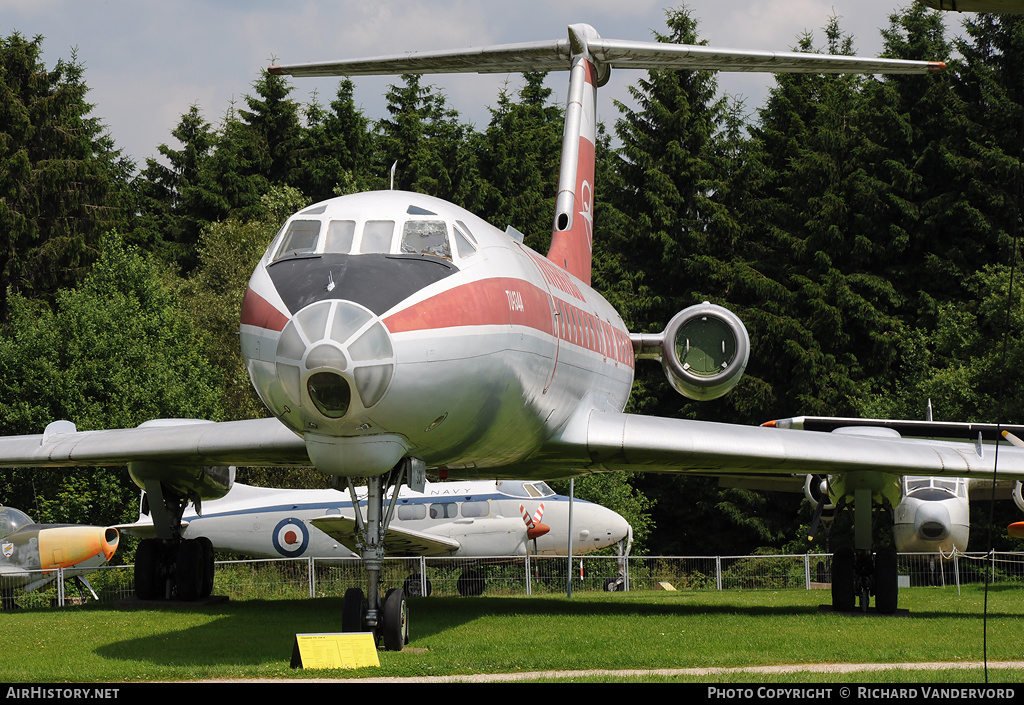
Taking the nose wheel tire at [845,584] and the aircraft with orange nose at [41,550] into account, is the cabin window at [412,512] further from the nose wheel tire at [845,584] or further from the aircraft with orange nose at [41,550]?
the nose wheel tire at [845,584]

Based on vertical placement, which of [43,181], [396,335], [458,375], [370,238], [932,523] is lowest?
[932,523]

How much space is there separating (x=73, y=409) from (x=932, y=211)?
91.0ft

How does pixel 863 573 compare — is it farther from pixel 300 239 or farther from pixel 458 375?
pixel 300 239

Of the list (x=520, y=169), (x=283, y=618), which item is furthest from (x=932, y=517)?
(x=520, y=169)

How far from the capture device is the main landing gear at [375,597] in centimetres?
986

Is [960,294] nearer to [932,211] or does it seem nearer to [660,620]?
[932,211]

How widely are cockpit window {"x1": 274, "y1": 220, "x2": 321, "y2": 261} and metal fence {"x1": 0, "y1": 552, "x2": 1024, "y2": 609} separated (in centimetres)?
1288

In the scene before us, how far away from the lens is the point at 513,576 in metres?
25.5

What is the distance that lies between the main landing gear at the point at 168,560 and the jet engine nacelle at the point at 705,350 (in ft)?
24.0

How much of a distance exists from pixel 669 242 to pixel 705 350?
26765 millimetres

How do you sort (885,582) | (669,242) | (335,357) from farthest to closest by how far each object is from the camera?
1. (669,242)
2. (885,582)
3. (335,357)

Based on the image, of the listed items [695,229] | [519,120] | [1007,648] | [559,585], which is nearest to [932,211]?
[695,229]

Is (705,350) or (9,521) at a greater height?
(705,350)

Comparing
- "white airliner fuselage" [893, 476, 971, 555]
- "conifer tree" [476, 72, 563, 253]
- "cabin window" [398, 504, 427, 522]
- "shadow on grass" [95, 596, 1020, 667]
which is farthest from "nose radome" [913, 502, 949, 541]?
"conifer tree" [476, 72, 563, 253]
